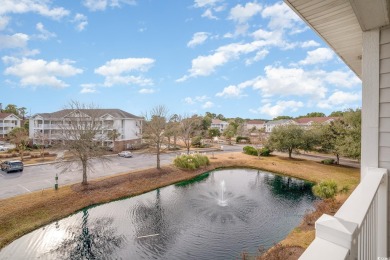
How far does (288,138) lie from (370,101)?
2575 cm

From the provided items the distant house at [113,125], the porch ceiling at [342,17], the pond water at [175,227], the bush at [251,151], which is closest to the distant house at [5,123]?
the distant house at [113,125]

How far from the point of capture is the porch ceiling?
239 cm

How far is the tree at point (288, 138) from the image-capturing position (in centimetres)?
2667

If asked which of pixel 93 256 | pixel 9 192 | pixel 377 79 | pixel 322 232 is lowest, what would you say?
pixel 93 256

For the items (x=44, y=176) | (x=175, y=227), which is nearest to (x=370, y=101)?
(x=175, y=227)

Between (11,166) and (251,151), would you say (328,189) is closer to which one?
(251,151)

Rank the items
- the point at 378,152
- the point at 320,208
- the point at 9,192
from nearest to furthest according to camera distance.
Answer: the point at 378,152
the point at 320,208
the point at 9,192

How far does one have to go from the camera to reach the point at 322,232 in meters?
1.03

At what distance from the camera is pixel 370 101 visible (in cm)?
290

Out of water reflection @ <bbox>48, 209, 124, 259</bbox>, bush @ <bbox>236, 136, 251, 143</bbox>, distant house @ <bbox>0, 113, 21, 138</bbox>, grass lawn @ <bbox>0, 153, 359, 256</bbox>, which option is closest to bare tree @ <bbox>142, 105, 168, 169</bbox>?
grass lawn @ <bbox>0, 153, 359, 256</bbox>

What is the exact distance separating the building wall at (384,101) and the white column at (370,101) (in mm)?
40

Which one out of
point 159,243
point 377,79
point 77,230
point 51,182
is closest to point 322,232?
point 377,79

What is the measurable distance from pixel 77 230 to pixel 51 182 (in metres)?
7.56

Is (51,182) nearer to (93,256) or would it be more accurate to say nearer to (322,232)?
(93,256)
